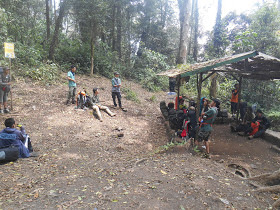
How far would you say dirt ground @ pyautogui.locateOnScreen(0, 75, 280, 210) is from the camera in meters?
3.34

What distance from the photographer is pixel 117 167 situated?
4.93 meters

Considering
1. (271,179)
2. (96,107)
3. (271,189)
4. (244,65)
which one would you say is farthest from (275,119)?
(96,107)

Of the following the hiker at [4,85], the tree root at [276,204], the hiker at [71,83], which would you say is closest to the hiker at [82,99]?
the hiker at [71,83]

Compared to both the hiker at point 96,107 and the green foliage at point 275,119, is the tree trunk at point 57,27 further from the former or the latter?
the green foliage at point 275,119

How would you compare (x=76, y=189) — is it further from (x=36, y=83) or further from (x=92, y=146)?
(x=36, y=83)

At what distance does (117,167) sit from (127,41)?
66.0ft

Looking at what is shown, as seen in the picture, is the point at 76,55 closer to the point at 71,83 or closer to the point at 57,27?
the point at 57,27

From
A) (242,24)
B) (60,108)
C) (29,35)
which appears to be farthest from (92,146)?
(242,24)

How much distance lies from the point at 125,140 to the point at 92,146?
1.24m

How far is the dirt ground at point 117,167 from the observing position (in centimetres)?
334

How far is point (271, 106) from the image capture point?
39.9 ft

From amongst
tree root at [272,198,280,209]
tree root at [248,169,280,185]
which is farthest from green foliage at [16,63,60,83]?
tree root at [272,198,280,209]

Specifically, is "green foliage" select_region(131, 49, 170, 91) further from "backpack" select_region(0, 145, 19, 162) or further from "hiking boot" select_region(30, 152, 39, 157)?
"backpack" select_region(0, 145, 19, 162)

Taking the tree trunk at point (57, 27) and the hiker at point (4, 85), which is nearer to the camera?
the hiker at point (4, 85)
